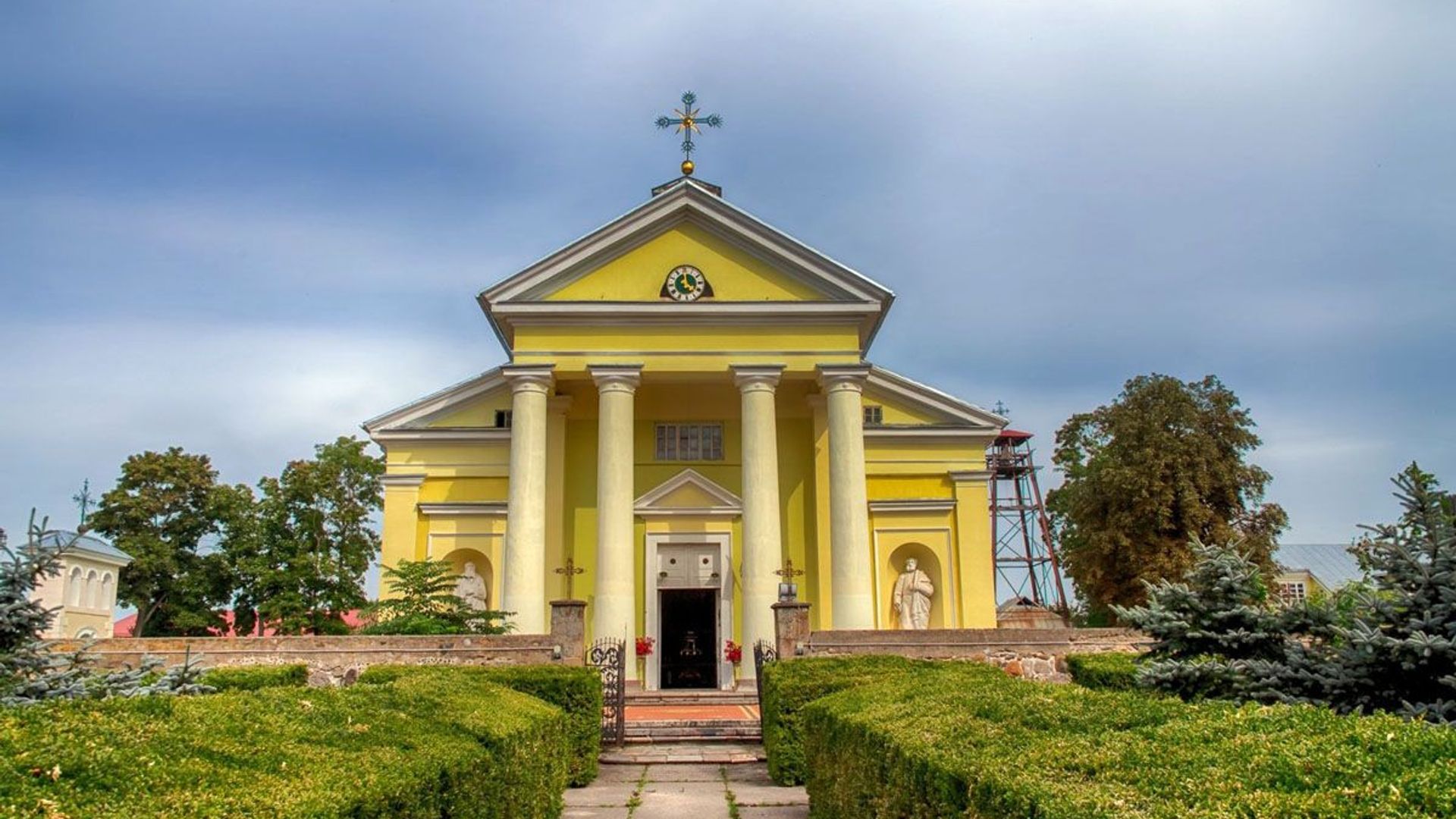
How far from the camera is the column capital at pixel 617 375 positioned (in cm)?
2444

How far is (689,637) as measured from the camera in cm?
2572

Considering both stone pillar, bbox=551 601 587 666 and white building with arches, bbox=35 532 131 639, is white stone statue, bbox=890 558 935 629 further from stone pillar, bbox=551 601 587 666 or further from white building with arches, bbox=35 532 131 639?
white building with arches, bbox=35 532 131 639

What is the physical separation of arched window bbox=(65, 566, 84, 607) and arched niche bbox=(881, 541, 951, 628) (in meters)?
26.4

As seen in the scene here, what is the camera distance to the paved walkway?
11258 millimetres

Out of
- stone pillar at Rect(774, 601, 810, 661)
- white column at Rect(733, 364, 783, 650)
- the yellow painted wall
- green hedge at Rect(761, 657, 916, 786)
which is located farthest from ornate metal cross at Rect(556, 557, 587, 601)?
green hedge at Rect(761, 657, 916, 786)

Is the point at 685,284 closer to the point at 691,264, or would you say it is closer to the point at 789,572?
the point at 691,264

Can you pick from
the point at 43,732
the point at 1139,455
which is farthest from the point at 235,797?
the point at 1139,455

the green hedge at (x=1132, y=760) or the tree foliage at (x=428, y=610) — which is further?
the tree foliage at (x=428, y=610)

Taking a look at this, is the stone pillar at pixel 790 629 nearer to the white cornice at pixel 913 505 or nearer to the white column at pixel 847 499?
the white column at pixel 847 499

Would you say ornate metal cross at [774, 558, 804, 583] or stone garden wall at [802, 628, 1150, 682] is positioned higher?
ornate metal cross at [774, 558, 804, 583]

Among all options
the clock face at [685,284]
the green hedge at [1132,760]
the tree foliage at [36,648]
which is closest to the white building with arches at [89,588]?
the clock face at [685,284]

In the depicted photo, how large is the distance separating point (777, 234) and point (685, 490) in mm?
6795

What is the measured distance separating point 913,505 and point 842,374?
15.4 ft

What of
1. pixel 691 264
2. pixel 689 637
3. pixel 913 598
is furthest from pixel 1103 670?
pixel 691 264
